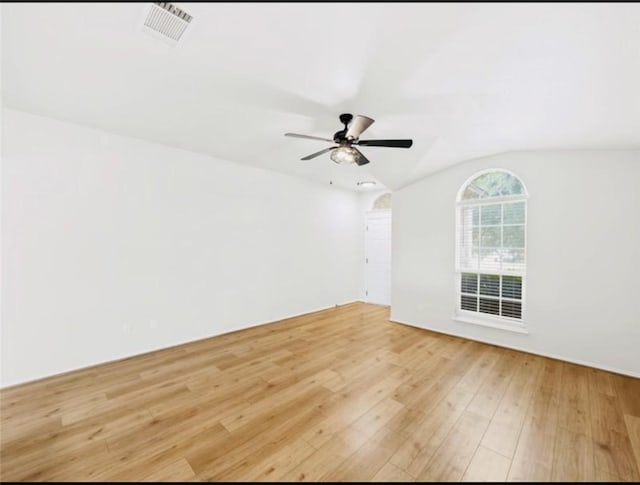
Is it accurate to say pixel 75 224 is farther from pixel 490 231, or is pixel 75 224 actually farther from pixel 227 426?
pixel 490 231

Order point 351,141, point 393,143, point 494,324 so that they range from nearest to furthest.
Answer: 1. point 393,143
2. point 351,141
3. point 494,324

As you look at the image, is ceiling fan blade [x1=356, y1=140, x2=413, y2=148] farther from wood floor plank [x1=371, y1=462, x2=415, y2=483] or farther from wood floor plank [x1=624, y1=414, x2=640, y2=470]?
wood floor plank [x1=624, y1=414, x2=640, y2=470]

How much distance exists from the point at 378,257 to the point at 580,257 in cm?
373

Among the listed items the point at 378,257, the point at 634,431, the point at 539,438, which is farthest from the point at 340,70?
the point at 378,257

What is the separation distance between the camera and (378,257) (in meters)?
6.58

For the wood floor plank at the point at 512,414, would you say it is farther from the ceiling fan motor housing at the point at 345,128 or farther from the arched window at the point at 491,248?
the ceiling fan motor housing at the point at 345,128

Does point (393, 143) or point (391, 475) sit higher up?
point (393, 143)

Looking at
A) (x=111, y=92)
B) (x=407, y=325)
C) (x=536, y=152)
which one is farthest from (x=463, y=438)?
(x=111, y=92)

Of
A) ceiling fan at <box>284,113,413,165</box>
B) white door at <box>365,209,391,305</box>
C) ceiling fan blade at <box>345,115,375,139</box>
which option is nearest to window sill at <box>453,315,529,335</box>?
white door at <box>365,209,391,305</box>

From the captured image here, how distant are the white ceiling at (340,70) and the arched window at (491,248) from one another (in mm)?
837

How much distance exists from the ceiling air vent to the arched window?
4.08 meters

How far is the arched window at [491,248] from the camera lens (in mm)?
3793

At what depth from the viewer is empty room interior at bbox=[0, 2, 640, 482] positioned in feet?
5.67

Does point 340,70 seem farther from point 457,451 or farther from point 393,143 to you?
point 457,451
